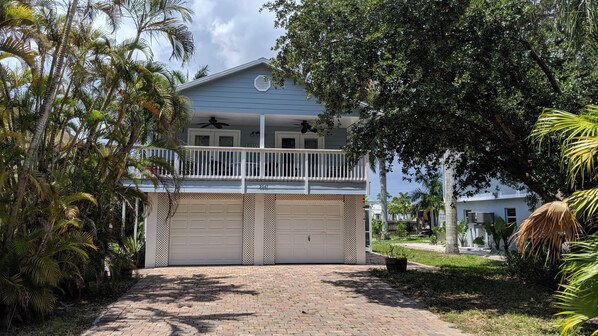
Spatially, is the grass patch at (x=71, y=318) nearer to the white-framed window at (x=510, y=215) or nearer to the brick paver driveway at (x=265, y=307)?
the brick paver driveway at (x=265, y=307)

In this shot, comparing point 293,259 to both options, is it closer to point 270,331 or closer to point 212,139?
point 212,139

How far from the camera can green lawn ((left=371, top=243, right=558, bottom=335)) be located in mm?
7711

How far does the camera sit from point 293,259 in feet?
51.8

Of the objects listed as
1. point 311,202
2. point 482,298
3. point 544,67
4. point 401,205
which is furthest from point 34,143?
point 401,205

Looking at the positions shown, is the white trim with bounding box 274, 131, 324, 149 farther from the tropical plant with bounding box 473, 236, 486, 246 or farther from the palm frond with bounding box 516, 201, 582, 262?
the palm frond with bounding box 516, 201, 582, 262

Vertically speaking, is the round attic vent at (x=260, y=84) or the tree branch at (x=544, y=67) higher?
the round attic vent at (x=260, y=84)

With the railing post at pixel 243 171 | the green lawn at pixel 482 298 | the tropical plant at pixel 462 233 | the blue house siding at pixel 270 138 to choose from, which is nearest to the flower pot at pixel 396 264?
the green lawn at pixel 482 298

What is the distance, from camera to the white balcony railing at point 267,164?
14773 mm

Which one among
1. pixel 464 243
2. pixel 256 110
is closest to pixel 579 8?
pixel 256 110

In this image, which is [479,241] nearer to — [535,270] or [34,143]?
[535,270]

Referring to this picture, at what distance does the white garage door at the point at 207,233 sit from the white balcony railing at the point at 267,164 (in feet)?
4.28

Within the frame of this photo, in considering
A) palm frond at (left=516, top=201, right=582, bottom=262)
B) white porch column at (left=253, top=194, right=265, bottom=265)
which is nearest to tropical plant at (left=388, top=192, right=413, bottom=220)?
white porch column at (left=253, top=194, right=265, bottom=265)

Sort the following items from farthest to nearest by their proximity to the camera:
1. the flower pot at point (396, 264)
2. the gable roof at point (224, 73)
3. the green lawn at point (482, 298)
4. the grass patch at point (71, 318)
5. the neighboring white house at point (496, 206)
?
the neighboring white house at point (496, 206) → the gable roof at point (224, 73) → the flower pot at point (396, 264) → the green lawn at point (482, 298) → the grass patch at point (71, 318)

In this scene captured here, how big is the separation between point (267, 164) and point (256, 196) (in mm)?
1267
